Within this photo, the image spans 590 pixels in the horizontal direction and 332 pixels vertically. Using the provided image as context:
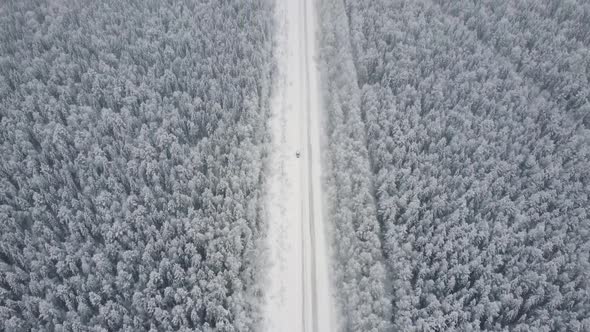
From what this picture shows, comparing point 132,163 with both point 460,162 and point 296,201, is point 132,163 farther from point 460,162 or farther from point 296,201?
point 460,162

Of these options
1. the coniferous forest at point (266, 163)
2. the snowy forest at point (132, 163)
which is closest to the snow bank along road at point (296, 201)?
the coniferous forest at point (266, 163)

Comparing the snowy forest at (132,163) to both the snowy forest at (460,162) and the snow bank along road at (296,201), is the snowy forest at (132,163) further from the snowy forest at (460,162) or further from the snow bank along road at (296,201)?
the snowy forest at (460,162)

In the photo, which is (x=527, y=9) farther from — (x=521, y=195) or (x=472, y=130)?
(x=521, y=195)

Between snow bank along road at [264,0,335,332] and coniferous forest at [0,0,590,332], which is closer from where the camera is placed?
coniferous forest at [0,0,590,332]

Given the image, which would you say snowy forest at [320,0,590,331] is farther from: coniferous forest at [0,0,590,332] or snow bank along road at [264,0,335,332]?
snow bank along road at [264,0,335,332]

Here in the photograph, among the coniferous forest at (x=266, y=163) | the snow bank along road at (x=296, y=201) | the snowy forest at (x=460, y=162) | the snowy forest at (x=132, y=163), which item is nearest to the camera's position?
the snowy forest at (x=132, y=163)

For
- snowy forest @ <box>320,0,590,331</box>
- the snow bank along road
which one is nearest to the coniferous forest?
snowy forest @ <box>320,0,590,331</box>
